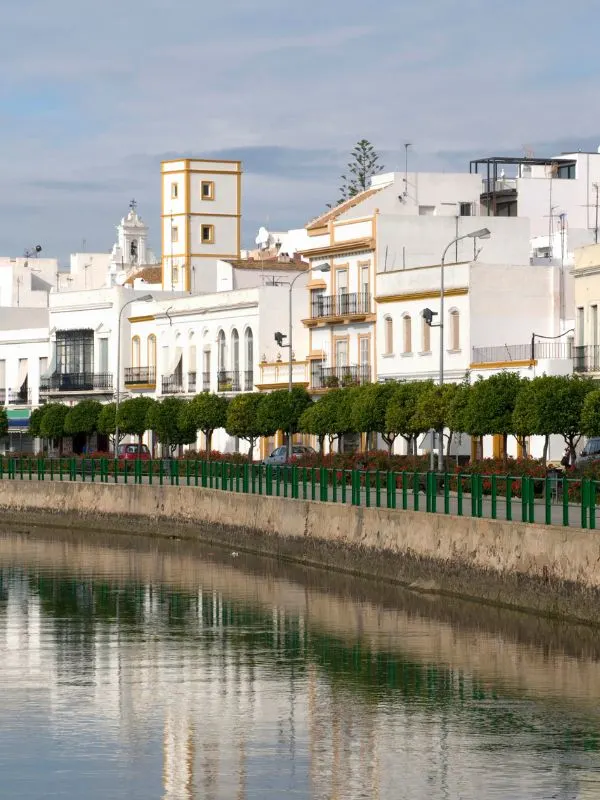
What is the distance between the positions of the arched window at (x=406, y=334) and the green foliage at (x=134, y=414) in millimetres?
13714

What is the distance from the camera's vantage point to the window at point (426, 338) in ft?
230

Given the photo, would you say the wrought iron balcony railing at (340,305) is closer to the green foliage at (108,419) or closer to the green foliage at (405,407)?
the green foliage at (108,419)

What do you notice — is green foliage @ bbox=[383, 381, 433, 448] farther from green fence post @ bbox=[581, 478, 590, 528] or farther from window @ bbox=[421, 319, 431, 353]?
green fence post @ bbox=[581, 478, 590, 528]

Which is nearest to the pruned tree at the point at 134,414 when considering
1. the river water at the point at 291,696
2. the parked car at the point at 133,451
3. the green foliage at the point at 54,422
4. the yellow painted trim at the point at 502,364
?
the parked car at the point at 133,451

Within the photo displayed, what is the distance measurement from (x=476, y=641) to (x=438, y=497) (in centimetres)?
711

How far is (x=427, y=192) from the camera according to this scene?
83.4 metres

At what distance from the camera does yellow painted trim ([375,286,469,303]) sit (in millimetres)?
68375

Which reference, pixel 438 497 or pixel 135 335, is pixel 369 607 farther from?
pixel 135 335

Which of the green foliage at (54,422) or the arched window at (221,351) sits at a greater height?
the arched window at (221,351)

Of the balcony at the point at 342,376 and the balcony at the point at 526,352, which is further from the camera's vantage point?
the balcony at the point at 342,376

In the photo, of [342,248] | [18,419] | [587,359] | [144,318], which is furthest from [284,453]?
[18,419]

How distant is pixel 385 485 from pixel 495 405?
15110mm

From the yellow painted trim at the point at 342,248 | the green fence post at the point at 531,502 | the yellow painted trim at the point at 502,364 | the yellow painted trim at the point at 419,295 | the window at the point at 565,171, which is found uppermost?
the window at the point at 565,171

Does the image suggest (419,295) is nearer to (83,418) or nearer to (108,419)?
(108,419)
